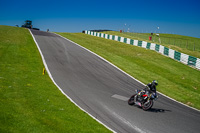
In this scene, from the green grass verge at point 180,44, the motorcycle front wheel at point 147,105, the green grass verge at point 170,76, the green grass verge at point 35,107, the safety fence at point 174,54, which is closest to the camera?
the green grass verge at point 35,107

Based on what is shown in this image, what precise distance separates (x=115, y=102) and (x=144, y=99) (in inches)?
70.3

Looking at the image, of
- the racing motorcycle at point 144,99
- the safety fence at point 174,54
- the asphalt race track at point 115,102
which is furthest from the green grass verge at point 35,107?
the safety fence at point 174,54

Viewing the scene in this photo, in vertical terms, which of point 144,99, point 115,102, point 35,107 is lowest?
point 115,102

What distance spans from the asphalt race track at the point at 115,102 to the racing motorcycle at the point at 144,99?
0.32m

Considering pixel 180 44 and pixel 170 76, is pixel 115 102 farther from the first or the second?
pixel 180 44

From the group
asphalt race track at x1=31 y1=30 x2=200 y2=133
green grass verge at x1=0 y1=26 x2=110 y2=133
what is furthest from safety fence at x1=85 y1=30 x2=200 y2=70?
green grass verge at x1=0 y1=26 x2=110 y2=133

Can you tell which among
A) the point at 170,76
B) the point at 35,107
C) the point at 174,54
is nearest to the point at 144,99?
the point at 35,107

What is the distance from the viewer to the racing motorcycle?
491 inches

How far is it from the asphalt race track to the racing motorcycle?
1.04ft

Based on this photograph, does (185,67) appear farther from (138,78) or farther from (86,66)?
(86,66)

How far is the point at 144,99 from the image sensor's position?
12.7m

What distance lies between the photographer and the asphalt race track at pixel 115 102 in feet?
33.8

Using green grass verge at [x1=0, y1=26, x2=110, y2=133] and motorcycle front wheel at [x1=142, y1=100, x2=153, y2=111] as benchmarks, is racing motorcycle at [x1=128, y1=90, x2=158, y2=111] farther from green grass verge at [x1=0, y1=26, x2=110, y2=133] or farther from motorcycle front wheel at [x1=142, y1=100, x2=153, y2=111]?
green grass verge at [x1=0, y1=26, x2=110, y2=133]

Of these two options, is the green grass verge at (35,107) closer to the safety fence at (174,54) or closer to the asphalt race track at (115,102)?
the asphalt race track at (115,102)
